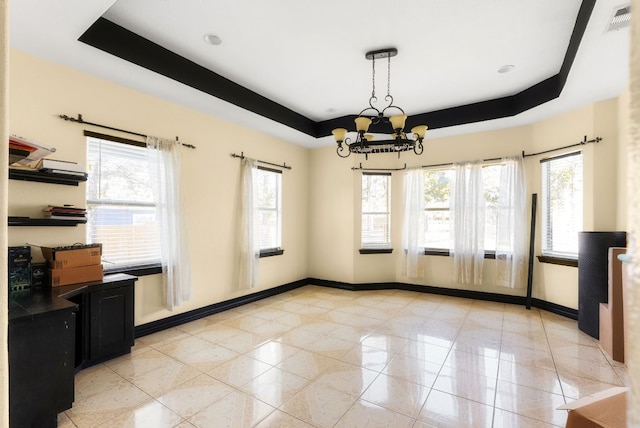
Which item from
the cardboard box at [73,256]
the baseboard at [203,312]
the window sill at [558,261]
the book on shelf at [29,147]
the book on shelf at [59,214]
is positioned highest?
the book on shelf at [29,147]

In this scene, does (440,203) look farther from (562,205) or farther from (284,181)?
(284,181)

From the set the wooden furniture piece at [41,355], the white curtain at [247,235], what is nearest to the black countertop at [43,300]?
the wooden furniture piece at [41,355]

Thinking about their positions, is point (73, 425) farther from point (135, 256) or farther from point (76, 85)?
point (76, 85)

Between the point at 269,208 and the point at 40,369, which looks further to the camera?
the point at 269,208

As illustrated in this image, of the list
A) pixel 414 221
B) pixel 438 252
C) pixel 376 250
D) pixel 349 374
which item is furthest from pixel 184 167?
pixel 438 252

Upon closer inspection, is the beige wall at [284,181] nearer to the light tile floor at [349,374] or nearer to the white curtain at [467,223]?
the white curtain at [467,223]

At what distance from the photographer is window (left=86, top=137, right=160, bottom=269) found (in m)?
3.24

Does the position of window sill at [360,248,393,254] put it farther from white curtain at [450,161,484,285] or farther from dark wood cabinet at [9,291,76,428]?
Answer: dark wood cabinet at [9,291,76,428]

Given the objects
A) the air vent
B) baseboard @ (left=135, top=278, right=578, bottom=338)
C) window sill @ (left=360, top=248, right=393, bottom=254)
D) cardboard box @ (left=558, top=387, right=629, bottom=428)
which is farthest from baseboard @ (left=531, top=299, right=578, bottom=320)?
cardboard box @ (left=558, top=387, right=629, bottom=428)

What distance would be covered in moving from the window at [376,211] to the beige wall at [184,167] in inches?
48.5

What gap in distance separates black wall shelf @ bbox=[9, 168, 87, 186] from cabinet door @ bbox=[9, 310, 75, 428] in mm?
1350

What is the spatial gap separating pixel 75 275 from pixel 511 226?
18.2 feet

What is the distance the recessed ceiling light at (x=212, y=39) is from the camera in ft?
9.70

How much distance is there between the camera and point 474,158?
5148mm
